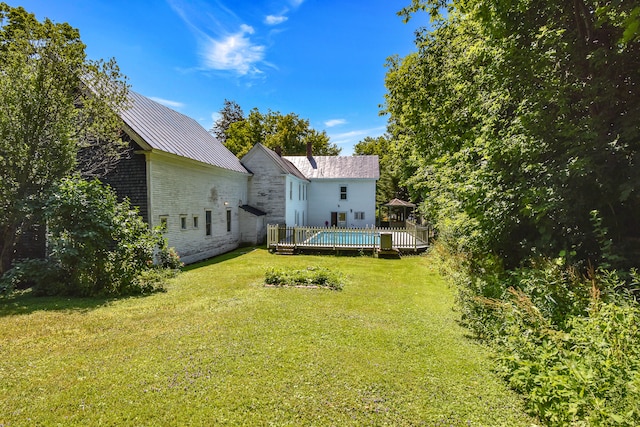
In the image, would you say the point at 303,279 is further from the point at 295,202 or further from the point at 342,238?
the point at 295,202

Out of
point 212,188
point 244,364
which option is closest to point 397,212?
point 212,188

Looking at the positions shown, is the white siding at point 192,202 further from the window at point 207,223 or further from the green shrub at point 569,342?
the green shrub at point 569,342

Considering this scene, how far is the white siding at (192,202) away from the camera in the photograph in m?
12.1

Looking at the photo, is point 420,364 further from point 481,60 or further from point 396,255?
point 396,255

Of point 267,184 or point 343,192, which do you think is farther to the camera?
point 343,192

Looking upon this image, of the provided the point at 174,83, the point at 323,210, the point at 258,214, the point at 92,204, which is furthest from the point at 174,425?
the point at 323,210

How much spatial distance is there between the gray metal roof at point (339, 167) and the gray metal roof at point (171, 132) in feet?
36.7

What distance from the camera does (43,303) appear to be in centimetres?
749

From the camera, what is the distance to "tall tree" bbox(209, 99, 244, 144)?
53.0 meters

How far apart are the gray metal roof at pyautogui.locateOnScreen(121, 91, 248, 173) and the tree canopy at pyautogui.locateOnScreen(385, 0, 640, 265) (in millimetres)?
10400

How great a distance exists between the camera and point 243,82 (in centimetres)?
2408

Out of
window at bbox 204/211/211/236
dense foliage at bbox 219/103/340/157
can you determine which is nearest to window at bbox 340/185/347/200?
dense foliage at bbox 219/103/340/157

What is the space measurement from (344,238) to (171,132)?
10416 mm

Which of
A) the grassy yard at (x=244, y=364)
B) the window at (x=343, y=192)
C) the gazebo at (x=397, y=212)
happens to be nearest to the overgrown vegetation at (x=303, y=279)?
the grassy yard at (x=244, y=364)
